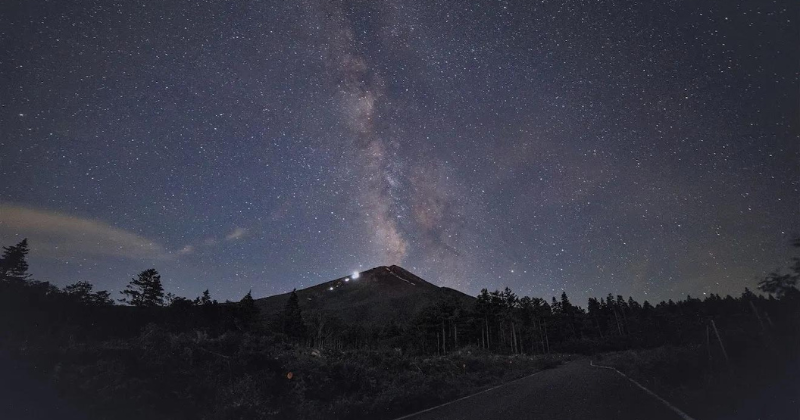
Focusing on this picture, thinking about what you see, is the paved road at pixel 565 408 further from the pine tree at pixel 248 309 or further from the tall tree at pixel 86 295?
the pine tree at pixel 248 309

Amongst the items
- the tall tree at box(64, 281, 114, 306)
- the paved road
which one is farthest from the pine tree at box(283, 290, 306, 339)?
the paved road

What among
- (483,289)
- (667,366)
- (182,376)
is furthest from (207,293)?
(667,366)

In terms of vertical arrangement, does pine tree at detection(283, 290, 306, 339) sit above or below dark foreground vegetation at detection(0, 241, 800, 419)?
above

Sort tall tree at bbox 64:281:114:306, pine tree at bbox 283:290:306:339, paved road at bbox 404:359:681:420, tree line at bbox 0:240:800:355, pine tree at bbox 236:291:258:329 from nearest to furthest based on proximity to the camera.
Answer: paved road at bbox 404:359:681:420, tall tree at bbox 64:281:114:306, tree line at bbox 0:240:800:355, pine tree at bbox 236:291:258:329, pine tree at bbox 283:290:306:339

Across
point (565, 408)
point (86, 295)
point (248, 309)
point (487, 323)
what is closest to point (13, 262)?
point (86, 295)

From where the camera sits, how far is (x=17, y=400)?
8898 mm

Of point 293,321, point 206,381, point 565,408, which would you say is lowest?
point 565,408

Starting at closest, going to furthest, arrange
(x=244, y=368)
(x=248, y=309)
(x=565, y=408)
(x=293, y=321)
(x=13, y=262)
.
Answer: (x=565, y=408) < (x=244, y=368) < (x=13, y=262) < (x=248, y=309) < (x=293, y=321)

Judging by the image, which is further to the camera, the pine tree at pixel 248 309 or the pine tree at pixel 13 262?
the pine tree at pixel 248 309

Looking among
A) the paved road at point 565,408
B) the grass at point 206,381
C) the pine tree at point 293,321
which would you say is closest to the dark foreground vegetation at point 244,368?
the grass at point 206,381

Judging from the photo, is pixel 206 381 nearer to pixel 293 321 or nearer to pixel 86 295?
pixel 86 295

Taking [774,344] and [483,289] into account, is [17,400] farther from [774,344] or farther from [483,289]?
[483,289]

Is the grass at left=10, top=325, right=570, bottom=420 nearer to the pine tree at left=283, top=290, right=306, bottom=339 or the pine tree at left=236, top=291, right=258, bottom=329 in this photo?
the pine tree at left=236, top=291, right=258, bottom=329

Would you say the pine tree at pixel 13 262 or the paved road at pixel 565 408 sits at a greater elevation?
the pine tree at pixel 13 262
